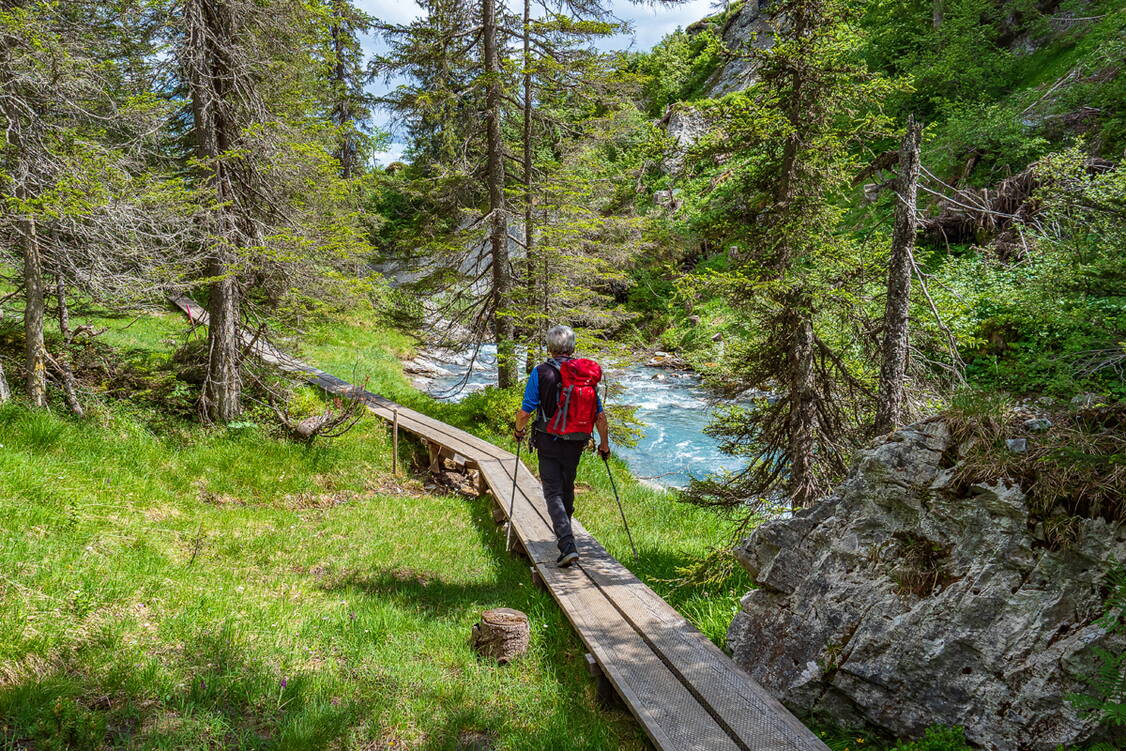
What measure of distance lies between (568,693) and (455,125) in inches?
518

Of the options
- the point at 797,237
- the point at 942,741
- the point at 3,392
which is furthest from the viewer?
the point at 3,392

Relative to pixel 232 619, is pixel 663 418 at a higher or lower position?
lower

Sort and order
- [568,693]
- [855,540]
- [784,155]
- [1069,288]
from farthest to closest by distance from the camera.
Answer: [784,155] → [1069,288] → [568,693] → [855,540]

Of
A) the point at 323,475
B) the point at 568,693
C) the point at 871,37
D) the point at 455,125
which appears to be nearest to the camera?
the point at 568,693

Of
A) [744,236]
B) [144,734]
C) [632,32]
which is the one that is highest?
[632,32]

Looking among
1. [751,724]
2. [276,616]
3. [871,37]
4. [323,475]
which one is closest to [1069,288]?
[751,724]

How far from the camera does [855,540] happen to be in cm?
391

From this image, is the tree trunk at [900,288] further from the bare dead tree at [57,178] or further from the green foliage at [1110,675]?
the bare dead tree at [57,178]

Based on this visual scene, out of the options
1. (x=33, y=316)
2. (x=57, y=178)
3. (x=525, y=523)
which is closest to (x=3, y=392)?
(x=33, y=316)

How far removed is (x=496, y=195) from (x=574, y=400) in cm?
873

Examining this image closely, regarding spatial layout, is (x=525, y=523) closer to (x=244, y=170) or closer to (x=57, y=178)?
(x=57, y=178)

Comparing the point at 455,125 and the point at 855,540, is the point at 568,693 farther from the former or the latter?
the point at 455,125

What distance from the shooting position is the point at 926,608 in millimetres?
3336

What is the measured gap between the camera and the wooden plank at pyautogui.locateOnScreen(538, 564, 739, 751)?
10.9 feet
